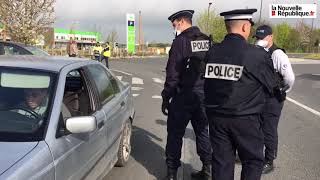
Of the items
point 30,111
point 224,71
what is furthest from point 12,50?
point 224,71

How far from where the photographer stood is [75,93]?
5008 millimetres

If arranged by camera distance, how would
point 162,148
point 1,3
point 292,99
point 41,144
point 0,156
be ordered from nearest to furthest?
point 0,156, point 41,144, point 162,148, point 292,99, point 1,3

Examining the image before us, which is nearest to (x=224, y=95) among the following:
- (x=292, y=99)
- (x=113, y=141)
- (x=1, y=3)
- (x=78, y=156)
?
(x=78, y=156)

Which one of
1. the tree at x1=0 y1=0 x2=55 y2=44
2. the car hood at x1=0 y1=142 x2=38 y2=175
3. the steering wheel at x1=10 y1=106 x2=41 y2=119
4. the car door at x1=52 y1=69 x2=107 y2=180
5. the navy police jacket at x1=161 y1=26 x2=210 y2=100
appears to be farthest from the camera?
the tree at x1=0 y1=0 x2=55 y2=44

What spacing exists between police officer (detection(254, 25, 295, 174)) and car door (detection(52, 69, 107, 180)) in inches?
82.3

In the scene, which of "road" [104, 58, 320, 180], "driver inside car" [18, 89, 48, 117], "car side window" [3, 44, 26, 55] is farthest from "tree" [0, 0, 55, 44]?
"driver inside car" [18, 89, 48, 117]

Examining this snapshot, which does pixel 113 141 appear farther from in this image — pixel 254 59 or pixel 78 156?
pixel 254 59

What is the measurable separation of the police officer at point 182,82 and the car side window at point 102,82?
0.64 metres

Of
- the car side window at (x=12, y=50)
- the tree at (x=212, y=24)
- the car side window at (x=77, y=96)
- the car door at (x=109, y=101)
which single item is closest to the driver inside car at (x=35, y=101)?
the car side window at (x=77, y=96)

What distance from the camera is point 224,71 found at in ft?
13.0

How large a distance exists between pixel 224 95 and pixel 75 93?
172 centimetres

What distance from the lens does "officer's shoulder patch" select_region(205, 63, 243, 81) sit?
12.8ft

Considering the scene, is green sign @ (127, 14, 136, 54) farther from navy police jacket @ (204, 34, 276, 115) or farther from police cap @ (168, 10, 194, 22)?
navy police jacket @ (204, 34, 276, 115)

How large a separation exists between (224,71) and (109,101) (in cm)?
175
